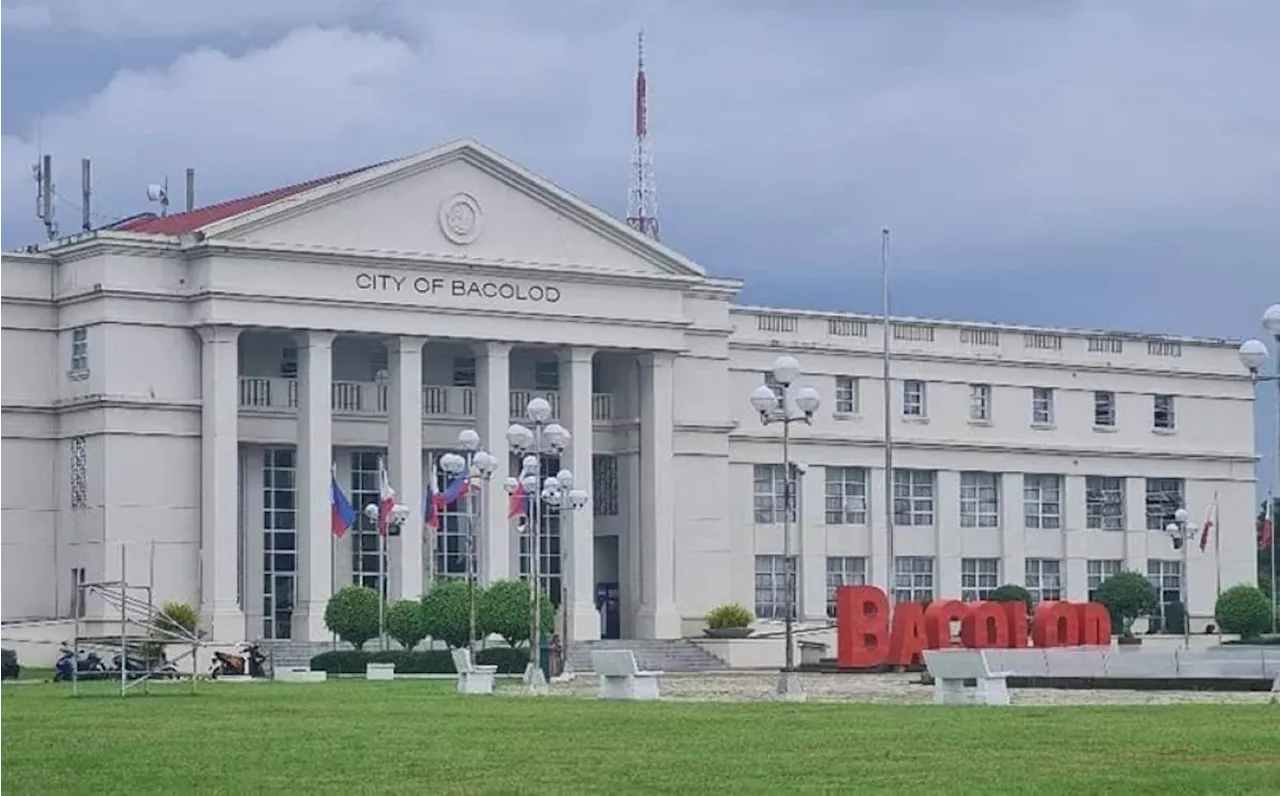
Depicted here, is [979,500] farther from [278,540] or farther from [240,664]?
[240,664]

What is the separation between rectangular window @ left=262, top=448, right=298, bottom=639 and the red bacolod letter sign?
18.1 meters

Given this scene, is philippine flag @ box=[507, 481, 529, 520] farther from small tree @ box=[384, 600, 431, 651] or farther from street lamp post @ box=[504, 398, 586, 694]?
small tree @ box=[384, 600, 431, 651]

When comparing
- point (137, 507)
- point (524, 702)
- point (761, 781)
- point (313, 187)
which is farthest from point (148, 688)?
point (761, 781)

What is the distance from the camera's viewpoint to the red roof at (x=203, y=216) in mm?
70812

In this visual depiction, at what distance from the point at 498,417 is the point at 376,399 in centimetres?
358

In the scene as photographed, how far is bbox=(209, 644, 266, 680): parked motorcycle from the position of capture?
61781 mm

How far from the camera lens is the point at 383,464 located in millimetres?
72375

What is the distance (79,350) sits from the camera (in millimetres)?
69062

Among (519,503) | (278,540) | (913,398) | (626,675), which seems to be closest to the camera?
(626,675)

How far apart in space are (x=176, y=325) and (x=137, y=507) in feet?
15.8

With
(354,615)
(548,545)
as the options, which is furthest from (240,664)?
(548,545)

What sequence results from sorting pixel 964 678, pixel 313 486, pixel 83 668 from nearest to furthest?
pixel 964 678, pixel 83 668, pixel 313 486

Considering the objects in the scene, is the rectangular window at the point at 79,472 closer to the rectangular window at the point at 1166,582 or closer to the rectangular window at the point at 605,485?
the rectangular window at the point at 605,485

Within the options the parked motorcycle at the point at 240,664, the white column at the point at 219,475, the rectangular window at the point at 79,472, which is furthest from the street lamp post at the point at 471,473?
the rectangular window at the point at 79,472
